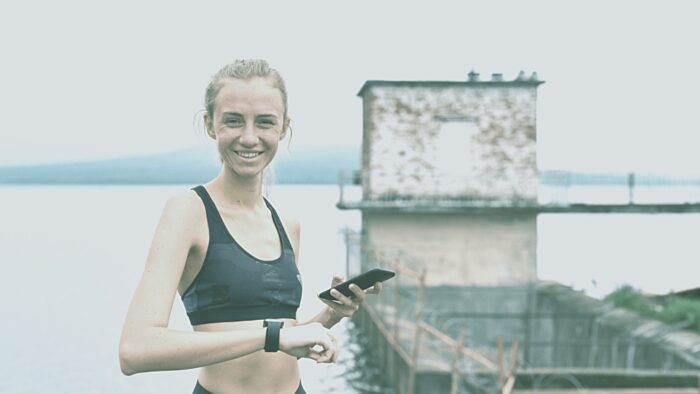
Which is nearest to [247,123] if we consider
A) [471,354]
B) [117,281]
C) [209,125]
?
[209,125]

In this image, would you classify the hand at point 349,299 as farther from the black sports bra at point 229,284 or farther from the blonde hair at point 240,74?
the blonde hair at point 240,74

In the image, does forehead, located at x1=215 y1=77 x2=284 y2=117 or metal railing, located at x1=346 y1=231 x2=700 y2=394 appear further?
metal railing, located at x1=346 y1=231 x2=700 y2=394

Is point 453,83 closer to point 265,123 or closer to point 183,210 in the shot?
point 265,123

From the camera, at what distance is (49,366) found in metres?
33.2

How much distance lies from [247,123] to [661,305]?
22930 mm

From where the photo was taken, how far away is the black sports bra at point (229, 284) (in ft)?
7.27

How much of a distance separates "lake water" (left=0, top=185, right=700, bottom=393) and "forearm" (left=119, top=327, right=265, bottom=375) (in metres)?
0.84

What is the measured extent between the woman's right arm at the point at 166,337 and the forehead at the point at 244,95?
42cm

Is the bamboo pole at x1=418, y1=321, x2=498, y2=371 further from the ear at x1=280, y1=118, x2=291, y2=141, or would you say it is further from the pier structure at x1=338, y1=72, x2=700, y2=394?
the ear at x1=280, y1=118, x2=291, y2=141

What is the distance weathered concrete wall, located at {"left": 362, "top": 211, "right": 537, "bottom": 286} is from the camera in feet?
80.6

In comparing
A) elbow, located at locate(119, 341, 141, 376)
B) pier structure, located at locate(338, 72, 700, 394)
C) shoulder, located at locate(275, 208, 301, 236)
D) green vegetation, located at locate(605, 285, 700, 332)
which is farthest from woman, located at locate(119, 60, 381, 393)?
pier structure, located at locate(338, 72, 700, 394)

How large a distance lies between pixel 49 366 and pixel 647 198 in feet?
77.6

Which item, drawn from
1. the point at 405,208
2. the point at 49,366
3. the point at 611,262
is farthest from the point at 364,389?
the point at 611,262

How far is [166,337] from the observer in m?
1.96
